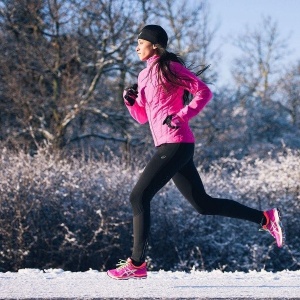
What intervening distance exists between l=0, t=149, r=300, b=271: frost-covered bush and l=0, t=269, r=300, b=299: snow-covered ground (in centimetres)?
506

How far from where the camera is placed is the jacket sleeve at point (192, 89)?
3686 millimetres

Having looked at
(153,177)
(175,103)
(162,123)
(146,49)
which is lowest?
(153,177)

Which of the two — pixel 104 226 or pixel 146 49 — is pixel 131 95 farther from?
pixel 104 226

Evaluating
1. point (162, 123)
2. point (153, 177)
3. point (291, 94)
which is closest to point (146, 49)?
point (162, 123)

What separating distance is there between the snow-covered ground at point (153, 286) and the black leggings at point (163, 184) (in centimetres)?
31

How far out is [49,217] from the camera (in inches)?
396

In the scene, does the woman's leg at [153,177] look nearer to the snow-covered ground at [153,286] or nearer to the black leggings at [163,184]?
the black leggings at [163,184]

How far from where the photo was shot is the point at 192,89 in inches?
147

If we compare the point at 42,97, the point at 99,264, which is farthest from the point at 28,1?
the point at 99,264

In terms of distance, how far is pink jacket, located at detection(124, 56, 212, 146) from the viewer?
3700 millimetres

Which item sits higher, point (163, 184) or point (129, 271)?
point (163, 184)

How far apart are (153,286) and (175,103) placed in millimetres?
1126

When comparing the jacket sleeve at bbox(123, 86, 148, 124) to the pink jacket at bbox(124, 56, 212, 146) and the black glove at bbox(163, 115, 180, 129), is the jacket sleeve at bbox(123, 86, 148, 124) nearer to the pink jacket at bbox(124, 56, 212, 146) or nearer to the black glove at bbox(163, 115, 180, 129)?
the pink jacket at bbox(124, 56, 212, 146)

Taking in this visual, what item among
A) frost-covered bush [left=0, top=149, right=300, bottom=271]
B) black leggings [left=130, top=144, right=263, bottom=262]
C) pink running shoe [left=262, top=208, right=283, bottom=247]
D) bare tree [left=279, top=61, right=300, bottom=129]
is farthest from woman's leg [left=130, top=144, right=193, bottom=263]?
bare tree [left=279, top=61, right=300, bottom=129]
